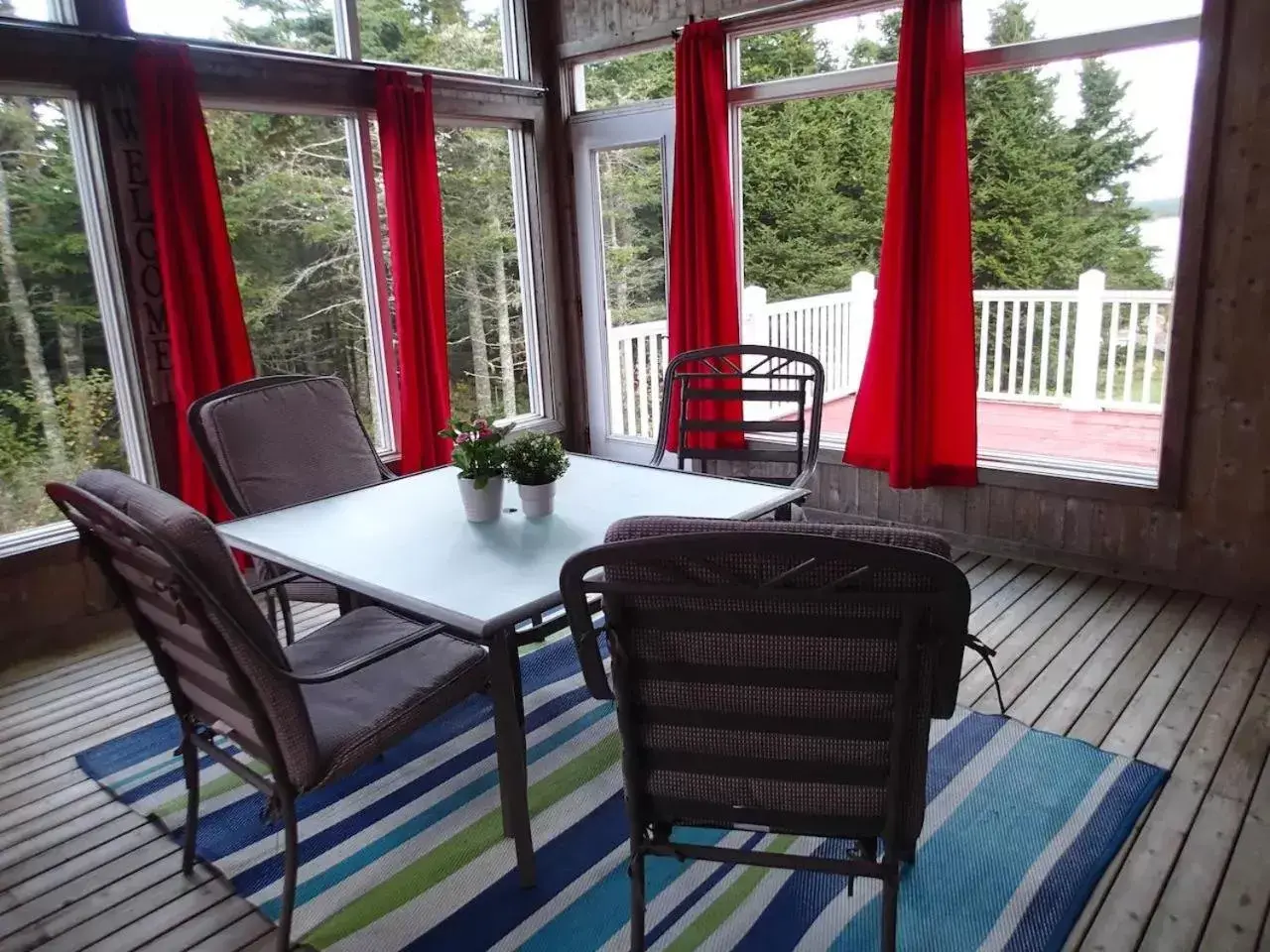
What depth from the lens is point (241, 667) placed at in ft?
5.09

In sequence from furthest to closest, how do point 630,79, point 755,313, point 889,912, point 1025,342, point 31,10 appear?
1. point 1025,342
2. point 755,313
3. point 630,79
4. point 31,10
5. point 889,912

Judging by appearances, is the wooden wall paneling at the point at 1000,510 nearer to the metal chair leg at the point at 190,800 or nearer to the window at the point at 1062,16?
the window at the point at 1062,16

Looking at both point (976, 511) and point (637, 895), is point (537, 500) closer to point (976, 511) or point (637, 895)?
point (637, 895)

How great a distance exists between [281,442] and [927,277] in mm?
2531

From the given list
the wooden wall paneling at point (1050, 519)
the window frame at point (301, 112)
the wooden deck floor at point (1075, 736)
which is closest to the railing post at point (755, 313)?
the window frame at point (301, 112)

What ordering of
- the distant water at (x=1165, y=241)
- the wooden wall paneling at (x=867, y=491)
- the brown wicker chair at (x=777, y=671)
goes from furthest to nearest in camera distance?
the wooden wall paneling at (x=867, y=491)
the distant water at (x=1165, y=241)
the brown wicker chair at (x=777, y=671)

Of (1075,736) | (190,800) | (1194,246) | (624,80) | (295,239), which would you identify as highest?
(624,80)

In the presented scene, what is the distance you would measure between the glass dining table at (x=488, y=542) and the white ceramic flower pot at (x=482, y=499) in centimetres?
3

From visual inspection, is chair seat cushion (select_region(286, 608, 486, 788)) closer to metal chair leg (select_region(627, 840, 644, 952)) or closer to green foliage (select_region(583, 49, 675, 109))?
metal chair leg (select_region(627, 840, 644, 952))

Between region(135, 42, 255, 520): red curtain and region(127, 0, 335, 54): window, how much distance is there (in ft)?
0.71

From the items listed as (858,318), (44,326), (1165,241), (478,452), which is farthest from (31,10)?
(858,318)

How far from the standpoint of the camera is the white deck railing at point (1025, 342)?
522 centimetres

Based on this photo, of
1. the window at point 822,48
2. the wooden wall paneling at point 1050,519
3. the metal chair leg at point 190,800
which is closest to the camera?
the metal chair leg at point 190,800

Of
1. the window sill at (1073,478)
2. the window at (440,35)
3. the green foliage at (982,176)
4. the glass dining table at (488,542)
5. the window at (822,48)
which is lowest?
the window sill at (1073,478)
